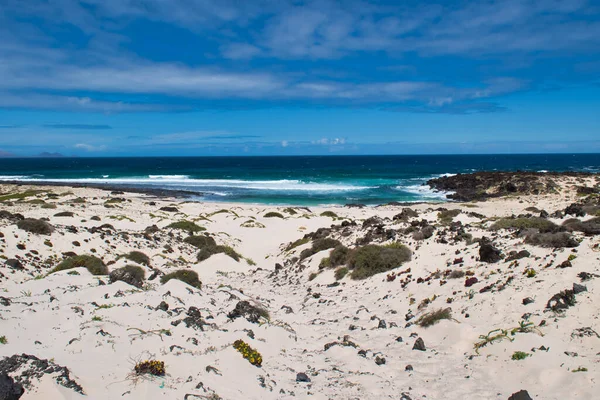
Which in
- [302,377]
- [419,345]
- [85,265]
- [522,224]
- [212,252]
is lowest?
[212,252]

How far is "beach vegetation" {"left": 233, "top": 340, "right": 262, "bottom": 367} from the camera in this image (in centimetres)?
633

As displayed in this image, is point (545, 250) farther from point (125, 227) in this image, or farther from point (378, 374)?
point (125, 227)

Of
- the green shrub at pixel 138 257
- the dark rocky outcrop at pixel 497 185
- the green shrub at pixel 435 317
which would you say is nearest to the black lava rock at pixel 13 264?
the green shrub at pixel 138 257

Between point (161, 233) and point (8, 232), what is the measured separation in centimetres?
739

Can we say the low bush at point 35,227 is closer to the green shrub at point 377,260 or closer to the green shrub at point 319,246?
the green shrub at point 319,246

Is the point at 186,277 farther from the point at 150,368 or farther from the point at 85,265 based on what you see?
the point at 150,368

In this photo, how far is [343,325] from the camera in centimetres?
914

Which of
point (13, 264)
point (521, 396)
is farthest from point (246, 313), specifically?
point (13, 264)

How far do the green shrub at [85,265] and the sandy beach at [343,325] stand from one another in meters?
0.08

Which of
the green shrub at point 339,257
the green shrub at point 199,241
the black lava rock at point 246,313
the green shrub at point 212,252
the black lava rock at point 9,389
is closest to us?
the black lava rock at point 9,389

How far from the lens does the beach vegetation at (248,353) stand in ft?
20.8

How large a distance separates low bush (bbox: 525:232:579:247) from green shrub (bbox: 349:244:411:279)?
357cm

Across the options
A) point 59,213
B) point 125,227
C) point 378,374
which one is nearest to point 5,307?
point 378,374

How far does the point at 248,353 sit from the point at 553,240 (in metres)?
8.24
